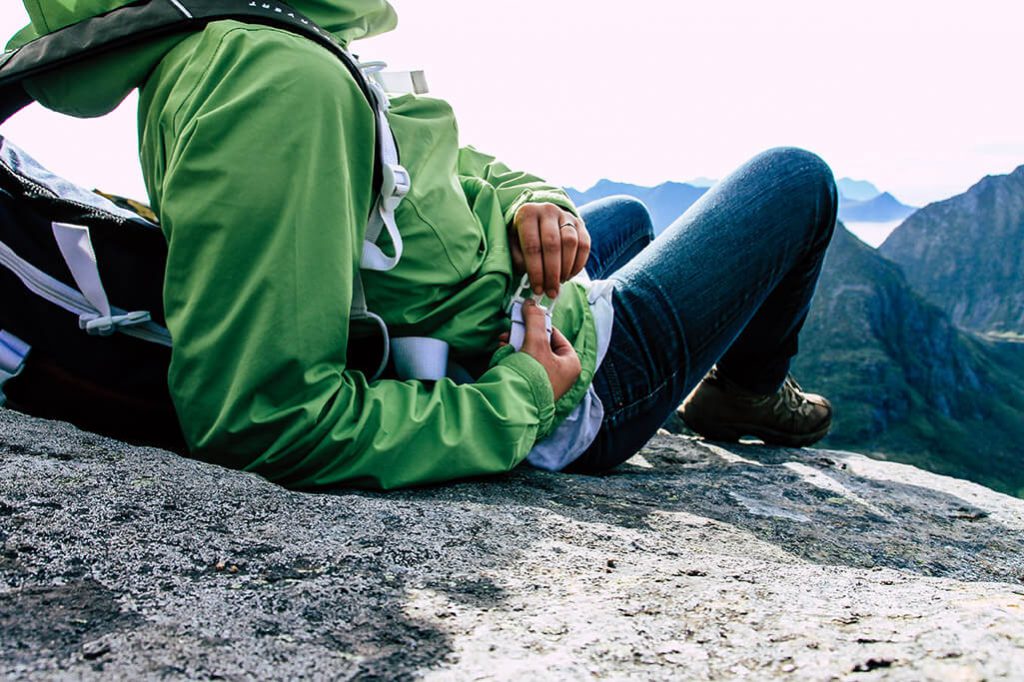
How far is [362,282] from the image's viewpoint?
1802 mm

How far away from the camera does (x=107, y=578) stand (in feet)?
3.67

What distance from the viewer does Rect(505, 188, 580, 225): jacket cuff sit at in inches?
84.9

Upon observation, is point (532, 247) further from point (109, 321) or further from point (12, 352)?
point (12, 352)

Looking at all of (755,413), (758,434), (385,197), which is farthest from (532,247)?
(758,434)

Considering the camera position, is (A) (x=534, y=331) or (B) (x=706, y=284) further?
(B) (x=706, y=284)

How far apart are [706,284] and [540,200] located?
27.3 inches

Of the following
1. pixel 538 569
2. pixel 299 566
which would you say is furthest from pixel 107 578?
pixel 538 569

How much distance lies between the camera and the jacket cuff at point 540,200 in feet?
7.07

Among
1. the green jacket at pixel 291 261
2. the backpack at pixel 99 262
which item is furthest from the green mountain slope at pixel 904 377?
the backpack at pixel 99 262

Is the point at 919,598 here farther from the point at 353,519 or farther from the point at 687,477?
the point at 687,477

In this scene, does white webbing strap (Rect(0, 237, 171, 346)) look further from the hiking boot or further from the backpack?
the hiking boot

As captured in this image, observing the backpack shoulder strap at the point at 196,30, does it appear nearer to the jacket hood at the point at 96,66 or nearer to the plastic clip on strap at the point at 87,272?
the jacket hood at the point at 96,66

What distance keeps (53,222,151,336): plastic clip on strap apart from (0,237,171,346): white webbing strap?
0.02 metres

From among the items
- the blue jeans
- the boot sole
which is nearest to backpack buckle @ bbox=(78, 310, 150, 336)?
the blue jeans
